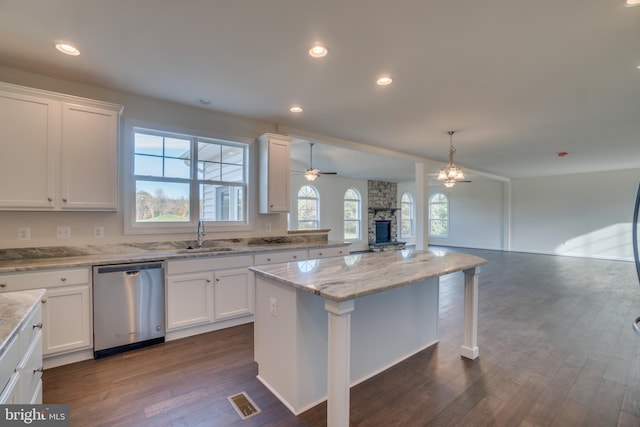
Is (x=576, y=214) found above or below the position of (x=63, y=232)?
above

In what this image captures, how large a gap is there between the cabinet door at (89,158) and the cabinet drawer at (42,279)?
66 cm

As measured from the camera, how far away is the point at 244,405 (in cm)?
206

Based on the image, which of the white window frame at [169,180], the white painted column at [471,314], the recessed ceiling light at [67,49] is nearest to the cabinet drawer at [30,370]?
the white window frame at [169,180]

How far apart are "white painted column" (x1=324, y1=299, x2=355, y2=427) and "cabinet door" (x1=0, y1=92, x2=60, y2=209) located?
113 inches

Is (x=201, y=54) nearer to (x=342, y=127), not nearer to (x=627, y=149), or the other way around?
(x=342, y=127)

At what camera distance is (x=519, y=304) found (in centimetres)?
438

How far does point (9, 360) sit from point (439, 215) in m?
13.0

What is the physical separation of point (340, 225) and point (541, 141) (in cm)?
606

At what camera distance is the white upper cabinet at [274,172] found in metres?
4.02

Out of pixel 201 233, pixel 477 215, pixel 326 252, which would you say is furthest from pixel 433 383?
pixel 477 215

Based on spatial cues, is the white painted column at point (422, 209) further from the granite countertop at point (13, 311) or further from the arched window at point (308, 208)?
the granite countertop at point (13, 311)

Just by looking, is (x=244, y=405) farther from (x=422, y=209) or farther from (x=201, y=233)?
(x=422, y=209)

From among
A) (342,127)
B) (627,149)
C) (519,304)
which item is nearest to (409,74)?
(342,127)

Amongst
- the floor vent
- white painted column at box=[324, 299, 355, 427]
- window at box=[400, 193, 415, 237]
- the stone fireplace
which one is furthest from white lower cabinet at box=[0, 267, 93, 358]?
window at box=[400, 193, 415, 237]
